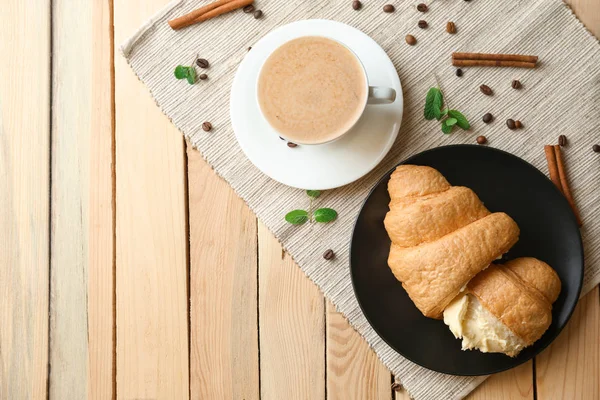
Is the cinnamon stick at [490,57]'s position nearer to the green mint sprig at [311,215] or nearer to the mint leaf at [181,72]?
the green mint sprig at [311,215]

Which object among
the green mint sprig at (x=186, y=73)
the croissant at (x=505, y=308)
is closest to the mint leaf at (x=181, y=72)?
the green mint sprig at (x=186, y=73)

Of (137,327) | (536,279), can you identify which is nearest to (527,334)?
(536,279)

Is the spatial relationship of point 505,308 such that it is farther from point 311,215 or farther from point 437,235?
point 311,215

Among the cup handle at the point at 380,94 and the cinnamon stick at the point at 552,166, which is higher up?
the cup handle at the point at 380,94

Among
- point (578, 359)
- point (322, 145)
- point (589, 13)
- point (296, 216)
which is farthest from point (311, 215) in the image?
point (589, 13)

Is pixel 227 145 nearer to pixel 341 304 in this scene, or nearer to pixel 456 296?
pixel 341 304

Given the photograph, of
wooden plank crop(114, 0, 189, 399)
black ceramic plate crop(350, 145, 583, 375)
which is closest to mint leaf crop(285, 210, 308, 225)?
black ceramic plate crop(350, 145, 583, 375)
